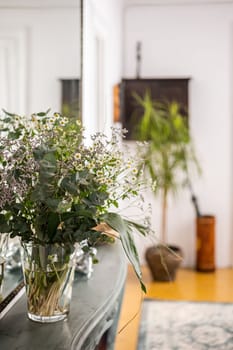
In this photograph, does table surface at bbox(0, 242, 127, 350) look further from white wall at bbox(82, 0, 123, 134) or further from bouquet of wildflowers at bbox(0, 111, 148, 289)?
white wall at bbox(82, 0, 123, 134)

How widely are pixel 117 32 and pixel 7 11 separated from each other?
2.61 m

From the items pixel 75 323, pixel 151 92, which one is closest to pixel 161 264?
pixel 151 92

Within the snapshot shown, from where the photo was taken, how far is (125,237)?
1.29m

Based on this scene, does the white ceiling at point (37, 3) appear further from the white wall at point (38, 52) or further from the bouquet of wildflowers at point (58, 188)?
the bouquet of wildflowers at point (58, 188)

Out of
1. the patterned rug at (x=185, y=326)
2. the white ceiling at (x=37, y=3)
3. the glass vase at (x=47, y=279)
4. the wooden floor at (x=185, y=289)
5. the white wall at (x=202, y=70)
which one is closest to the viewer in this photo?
the glass vase at (x=47, y=279)

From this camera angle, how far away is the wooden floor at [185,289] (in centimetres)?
398

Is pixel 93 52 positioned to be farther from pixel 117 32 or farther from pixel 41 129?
pixel 41 129

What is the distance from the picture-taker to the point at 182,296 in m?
4.13

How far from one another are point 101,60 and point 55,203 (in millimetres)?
2452

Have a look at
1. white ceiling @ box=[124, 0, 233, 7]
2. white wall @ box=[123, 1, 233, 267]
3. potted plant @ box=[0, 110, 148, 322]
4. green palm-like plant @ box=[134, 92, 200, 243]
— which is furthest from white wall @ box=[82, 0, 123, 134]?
potted plant @ box=[0, 110, 148, 322]

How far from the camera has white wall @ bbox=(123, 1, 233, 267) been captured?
4777 millimetres

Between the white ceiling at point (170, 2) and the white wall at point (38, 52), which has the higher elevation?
the white ceiling at point (170, 2)

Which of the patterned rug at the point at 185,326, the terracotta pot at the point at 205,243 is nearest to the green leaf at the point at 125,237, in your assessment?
the patterned rug at the point at 185,326

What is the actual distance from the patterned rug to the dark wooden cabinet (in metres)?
1.55
